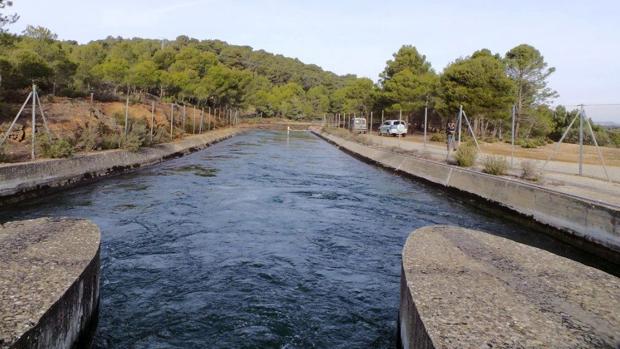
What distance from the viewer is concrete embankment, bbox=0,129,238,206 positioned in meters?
13.0

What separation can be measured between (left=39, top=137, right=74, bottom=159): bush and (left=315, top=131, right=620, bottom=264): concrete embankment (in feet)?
45.7

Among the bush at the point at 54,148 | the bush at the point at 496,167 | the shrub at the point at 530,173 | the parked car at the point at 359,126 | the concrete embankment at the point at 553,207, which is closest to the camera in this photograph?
the concrete embankment at the point at 553,207

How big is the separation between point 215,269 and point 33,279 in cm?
359

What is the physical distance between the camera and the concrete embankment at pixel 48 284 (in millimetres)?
4012

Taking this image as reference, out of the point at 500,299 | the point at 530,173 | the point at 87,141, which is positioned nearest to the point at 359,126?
the point at 87,141

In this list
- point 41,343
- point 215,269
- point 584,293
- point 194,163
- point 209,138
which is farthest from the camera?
point 209,138

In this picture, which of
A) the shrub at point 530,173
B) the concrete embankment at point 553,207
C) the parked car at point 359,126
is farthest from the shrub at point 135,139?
the parked car at point 359,126

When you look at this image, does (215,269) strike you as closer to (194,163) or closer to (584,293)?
(584,293)

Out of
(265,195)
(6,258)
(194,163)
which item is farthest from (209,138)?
(6,258)

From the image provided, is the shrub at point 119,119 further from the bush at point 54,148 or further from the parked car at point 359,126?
the parked car at point 359,126

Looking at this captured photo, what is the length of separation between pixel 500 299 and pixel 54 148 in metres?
15.5

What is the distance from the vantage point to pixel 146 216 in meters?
12.4

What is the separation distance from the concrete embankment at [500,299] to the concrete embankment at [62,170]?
36.6 ft

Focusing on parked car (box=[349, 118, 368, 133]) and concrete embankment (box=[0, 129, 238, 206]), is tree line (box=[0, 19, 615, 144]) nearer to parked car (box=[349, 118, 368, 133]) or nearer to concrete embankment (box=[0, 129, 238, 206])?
parked car (box=[349, 118, 368, 133])
